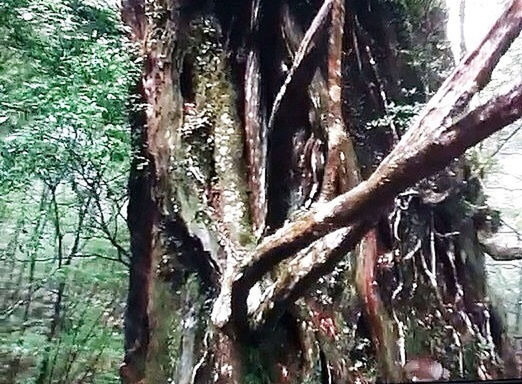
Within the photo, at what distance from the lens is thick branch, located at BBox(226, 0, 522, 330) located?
1.46 m

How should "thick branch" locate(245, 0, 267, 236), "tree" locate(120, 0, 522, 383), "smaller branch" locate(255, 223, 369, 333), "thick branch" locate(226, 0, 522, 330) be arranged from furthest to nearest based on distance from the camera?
"thick branch" locate(245, 0, 267, 236), "tree" locate(120, 0, 522, 383), "smaller branch" locate(255, 223, 369, 333), "thick branch" locate(226, 0, 522, 330)

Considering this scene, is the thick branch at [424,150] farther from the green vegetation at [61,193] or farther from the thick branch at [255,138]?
the green vegetation at [61,193]

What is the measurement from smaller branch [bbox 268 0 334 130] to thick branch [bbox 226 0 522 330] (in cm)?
34

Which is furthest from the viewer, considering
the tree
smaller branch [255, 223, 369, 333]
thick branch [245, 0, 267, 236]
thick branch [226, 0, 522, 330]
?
thick branch [245, 0, 267, 236]

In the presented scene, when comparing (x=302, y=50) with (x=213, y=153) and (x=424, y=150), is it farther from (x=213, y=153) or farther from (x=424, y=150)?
(x=424, y=150)

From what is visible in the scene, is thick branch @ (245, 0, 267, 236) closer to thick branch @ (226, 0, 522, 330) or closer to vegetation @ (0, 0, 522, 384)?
vegetation @ (0, 0, 522, 384)

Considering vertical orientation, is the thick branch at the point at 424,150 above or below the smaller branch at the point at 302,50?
below

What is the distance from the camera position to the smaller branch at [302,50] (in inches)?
72.2

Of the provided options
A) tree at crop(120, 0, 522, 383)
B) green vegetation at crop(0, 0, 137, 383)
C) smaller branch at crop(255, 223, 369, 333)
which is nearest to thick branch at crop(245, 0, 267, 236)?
tree at crop(120, 0, 522, 383)

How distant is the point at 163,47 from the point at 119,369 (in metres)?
0.77

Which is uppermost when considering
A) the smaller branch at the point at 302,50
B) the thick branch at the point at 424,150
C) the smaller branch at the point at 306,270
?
the smaller branch at the point at 302,50

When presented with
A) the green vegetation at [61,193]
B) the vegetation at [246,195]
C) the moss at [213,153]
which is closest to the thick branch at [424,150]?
the vegetation at [246,195]

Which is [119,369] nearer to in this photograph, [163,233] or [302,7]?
[163,233]

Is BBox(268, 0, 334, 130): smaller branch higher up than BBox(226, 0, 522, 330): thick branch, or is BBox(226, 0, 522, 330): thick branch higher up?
BBox(268, 0, 334, 130): smaller branch
